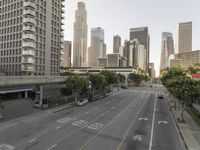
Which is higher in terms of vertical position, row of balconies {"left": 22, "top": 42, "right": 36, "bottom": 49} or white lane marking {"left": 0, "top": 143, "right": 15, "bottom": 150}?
row of balconies {"left": 22, "top": 42, "right": 36, "bottom": 49}

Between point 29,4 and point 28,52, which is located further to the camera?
point 28,52

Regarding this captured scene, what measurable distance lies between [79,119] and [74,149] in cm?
1441

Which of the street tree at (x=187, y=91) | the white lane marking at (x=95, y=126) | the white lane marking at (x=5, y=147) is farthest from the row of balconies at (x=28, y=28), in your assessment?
the street tree at (x=187, y=91)

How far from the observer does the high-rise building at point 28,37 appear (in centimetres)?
7694

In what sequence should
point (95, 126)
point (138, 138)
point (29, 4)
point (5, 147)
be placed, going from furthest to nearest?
point (29, 4) < point (95, 126) < point (138, 138) < point (5, 147)

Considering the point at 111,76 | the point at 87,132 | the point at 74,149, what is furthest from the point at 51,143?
the point at 111,76

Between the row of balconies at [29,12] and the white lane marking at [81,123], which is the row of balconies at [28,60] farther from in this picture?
the white lane marking at [81,123]

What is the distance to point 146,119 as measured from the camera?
123 ft

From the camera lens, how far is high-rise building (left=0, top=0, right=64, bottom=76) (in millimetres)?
76938

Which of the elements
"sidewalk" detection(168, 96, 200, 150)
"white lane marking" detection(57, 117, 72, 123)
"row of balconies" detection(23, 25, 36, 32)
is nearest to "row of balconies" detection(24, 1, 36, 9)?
"row of balconies" detection(23, 25, 36, 32)

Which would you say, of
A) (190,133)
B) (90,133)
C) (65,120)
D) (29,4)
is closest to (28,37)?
(29,4)

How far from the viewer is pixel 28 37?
7575 centimetres

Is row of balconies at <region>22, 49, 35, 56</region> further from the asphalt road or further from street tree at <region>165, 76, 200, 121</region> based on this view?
street tree at <region>165, 76, 200, 121</region>

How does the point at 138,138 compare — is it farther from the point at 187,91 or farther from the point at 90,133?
the point at 187,91
